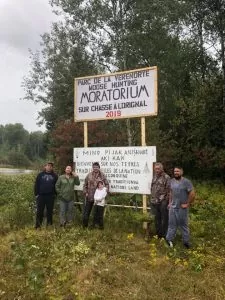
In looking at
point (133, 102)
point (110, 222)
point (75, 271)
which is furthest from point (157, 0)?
point (75, 271)

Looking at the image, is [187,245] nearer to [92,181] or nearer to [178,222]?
[178,222]

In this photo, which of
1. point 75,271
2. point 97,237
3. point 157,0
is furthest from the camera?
point 157,0

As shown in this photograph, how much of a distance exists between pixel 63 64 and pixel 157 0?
701cm

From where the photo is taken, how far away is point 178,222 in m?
10.5

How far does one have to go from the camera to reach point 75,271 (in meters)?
8.43

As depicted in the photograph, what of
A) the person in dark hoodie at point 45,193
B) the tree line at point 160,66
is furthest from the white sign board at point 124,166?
the tree line at point 160,66

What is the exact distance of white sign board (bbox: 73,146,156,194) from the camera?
12.1 m

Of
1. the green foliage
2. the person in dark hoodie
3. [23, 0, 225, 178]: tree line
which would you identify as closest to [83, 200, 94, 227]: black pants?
the person in dark hoodie

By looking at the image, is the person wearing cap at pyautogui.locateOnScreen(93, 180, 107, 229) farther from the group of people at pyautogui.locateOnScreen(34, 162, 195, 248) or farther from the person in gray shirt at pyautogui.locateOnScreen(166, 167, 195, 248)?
the person in gray shirt at pyautogui.locateOnScreen(166, 167, 195, 248)

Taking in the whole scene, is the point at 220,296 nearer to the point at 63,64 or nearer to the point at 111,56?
the point at 111,56

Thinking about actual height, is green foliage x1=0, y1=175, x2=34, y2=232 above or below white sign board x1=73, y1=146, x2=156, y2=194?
below

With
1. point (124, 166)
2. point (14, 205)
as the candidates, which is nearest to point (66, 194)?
point (124, 166)

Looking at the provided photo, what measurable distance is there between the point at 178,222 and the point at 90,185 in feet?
9.36

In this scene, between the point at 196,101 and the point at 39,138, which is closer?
the point at 196,101
